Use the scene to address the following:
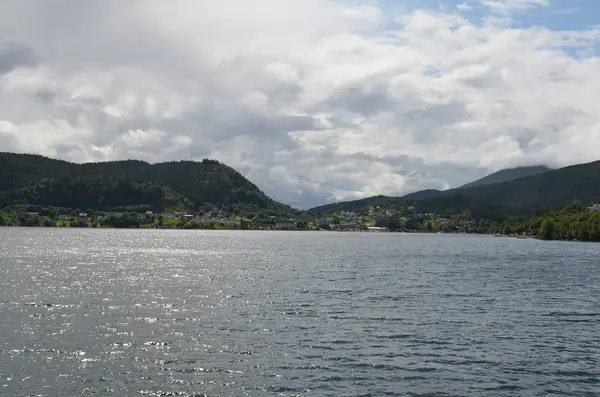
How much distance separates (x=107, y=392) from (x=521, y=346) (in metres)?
37.2

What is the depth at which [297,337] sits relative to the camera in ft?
184

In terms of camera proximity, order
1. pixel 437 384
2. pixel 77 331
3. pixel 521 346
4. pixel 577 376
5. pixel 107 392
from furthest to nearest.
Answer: pixel 77 331
pixel 521 346
pixel 577 376
pixel 437 384
pixel 107 392

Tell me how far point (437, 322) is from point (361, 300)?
18.3m

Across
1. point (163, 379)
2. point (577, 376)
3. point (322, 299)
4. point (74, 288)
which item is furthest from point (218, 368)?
point (74, 288)

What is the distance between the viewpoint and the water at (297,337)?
41.0 meters

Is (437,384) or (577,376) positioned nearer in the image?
(437,384)

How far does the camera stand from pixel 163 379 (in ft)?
136

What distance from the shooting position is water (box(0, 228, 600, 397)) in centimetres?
4100

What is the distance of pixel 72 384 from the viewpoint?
40.0 meters

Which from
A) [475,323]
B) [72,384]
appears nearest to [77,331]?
[72,384]

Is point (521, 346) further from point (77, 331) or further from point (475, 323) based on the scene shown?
point (77, 331)

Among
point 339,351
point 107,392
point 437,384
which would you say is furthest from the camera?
point 339,351

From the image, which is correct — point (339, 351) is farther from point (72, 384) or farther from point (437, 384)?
point (72, 384)

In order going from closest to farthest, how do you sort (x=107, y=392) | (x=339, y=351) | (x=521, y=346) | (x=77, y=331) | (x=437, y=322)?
(x=107, y=392) → (x=339, y=351) → (x=521, y=346) → (x=77, y=331) → (x=437, y=322)
